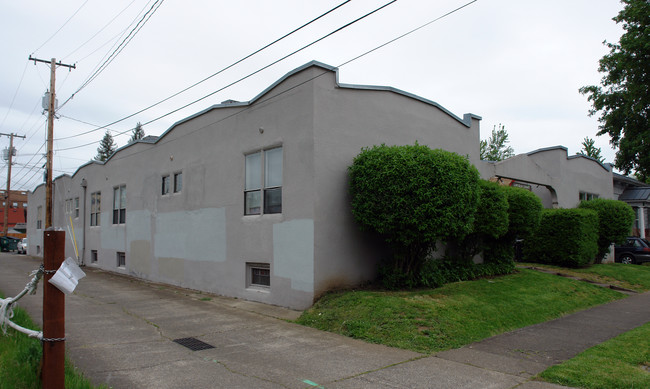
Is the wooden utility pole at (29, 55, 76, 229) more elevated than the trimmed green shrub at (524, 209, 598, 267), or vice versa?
the wooden utility pole at (29, 55, 76, 229)

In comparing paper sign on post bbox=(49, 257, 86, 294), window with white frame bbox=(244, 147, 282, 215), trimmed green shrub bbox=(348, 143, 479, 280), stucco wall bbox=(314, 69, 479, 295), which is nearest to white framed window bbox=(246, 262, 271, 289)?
window with white frame bbox=(244, 147, 282, 215)

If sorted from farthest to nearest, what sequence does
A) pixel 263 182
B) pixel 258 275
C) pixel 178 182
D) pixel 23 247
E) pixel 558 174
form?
pixel 23 247 → pixel 558 174 → pixel 178 182 → pixel 258 275 → pixel 263 182

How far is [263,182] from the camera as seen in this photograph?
11.2 metres

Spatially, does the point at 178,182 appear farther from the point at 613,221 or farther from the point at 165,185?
the point at 613,221

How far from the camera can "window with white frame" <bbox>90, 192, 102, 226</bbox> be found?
21469 mm

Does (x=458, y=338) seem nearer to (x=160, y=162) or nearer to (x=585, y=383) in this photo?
(x=585, y=383)

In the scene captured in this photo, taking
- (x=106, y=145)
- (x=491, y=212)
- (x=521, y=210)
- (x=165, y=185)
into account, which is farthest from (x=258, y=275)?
(x=106, y=145)

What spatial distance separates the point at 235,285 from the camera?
38.8ft

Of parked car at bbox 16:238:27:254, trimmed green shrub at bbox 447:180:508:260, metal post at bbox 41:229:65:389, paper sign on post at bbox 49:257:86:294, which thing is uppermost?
trimmed green shrub at bbox 447:180:508:260

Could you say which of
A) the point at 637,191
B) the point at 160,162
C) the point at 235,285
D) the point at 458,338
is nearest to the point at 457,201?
the point at 458,338

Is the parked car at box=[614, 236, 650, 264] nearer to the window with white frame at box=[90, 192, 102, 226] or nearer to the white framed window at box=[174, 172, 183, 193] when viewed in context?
the white framed window at box=[174, 172, 183, 193]

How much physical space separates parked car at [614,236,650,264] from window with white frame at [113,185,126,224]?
23338mm

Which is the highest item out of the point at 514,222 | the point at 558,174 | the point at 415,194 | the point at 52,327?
the point at 558,174

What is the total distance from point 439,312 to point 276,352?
3211 millimetres
